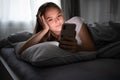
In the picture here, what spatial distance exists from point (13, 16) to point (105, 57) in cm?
168

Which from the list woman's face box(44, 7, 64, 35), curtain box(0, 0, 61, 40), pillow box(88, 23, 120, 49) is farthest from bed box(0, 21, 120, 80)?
curtain box(0, 0, 61, 40)

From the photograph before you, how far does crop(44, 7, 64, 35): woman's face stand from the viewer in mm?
1731

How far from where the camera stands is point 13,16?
2.85 m

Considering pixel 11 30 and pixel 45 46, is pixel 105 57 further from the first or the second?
pixel 11 30

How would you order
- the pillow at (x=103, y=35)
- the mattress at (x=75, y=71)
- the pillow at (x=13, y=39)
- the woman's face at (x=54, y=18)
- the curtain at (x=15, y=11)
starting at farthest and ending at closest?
the curtain at (x=15, y=11) → the pillow at (x=13, y=39) → the woman's face at (x=54, y=18) → the pillow at (x=103, y=35) → the mattress at (x=75, y=71)

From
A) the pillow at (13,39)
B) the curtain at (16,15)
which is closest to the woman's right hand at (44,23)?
the pillow at (13,39)

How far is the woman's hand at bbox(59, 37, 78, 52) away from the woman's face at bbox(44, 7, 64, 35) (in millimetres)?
304

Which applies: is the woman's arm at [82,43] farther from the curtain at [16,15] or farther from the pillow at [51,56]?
the curtain at [16,15]

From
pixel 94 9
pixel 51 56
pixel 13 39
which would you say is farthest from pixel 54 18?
pixel 94 9

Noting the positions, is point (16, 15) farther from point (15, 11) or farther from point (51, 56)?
point (51, 56)

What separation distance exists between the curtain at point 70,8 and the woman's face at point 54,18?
52.9 inches

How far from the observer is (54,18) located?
1731 millimetres

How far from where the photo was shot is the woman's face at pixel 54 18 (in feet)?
5.68

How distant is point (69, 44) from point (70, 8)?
175 cm
